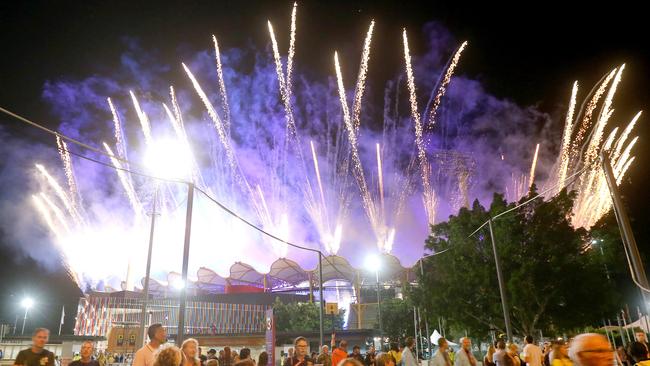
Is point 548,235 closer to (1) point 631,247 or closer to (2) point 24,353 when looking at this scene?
(1) point 631,247

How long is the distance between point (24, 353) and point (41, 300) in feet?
186

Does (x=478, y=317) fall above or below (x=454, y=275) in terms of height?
below

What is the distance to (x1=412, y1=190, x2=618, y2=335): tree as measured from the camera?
25031mm

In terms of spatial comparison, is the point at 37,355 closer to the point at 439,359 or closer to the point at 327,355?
the point at 327,355

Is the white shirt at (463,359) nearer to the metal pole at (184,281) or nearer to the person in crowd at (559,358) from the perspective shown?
the person in crowd at (559,358)

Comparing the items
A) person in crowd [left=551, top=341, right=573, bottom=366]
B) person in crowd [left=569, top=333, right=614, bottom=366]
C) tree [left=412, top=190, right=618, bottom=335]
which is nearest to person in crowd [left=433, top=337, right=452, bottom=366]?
person in crowd [left=551, top=341, right=573, bottom=366]

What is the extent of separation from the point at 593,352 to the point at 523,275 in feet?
75.0

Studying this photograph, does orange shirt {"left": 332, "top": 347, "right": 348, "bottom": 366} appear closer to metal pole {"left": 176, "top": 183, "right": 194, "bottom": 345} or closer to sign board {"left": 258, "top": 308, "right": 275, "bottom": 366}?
sign board {"left": 258, "top": 308, "right": 275, "bottom": 366}

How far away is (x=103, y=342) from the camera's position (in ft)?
144

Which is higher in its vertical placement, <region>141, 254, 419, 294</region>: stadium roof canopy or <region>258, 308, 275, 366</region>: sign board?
<region>141, 254, 419, 294</region>: stadium roof canopy

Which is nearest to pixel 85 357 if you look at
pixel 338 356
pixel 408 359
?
pixel 338 356

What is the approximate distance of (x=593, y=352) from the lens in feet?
12.8

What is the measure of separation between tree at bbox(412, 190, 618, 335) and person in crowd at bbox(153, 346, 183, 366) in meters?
23.3

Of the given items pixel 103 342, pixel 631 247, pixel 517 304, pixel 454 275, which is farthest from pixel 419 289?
pixel 103 342
